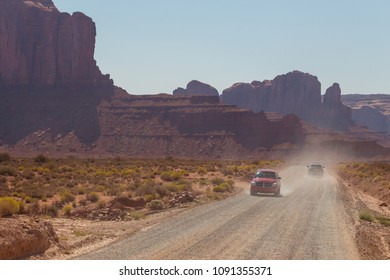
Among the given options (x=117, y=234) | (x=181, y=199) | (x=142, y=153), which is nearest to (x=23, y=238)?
(x=117, y=234)

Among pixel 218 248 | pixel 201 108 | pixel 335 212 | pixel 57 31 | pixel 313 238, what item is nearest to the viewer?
pixel 218 248

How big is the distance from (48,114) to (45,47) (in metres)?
26.3

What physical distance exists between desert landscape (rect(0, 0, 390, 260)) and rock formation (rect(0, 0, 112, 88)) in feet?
0.94

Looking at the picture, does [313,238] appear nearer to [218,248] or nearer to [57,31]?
[218,248]

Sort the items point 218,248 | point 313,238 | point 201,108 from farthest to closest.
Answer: point 201,108, point 313,238, point 218,248

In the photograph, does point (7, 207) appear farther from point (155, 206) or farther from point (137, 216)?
point (155, 206)

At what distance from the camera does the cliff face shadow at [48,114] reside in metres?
128

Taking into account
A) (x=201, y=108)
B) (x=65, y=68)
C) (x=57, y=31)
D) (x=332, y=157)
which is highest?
(x=57, y=31)

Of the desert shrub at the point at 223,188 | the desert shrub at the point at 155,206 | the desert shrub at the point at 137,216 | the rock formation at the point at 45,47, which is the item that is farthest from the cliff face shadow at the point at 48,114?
the desert shrub at the point at 137,216

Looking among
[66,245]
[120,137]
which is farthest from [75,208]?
[120,137]

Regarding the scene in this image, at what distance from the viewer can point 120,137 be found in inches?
5054

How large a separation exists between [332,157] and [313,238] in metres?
122

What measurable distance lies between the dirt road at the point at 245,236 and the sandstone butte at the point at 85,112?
98.7 meters

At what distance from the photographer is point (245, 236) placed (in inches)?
644
